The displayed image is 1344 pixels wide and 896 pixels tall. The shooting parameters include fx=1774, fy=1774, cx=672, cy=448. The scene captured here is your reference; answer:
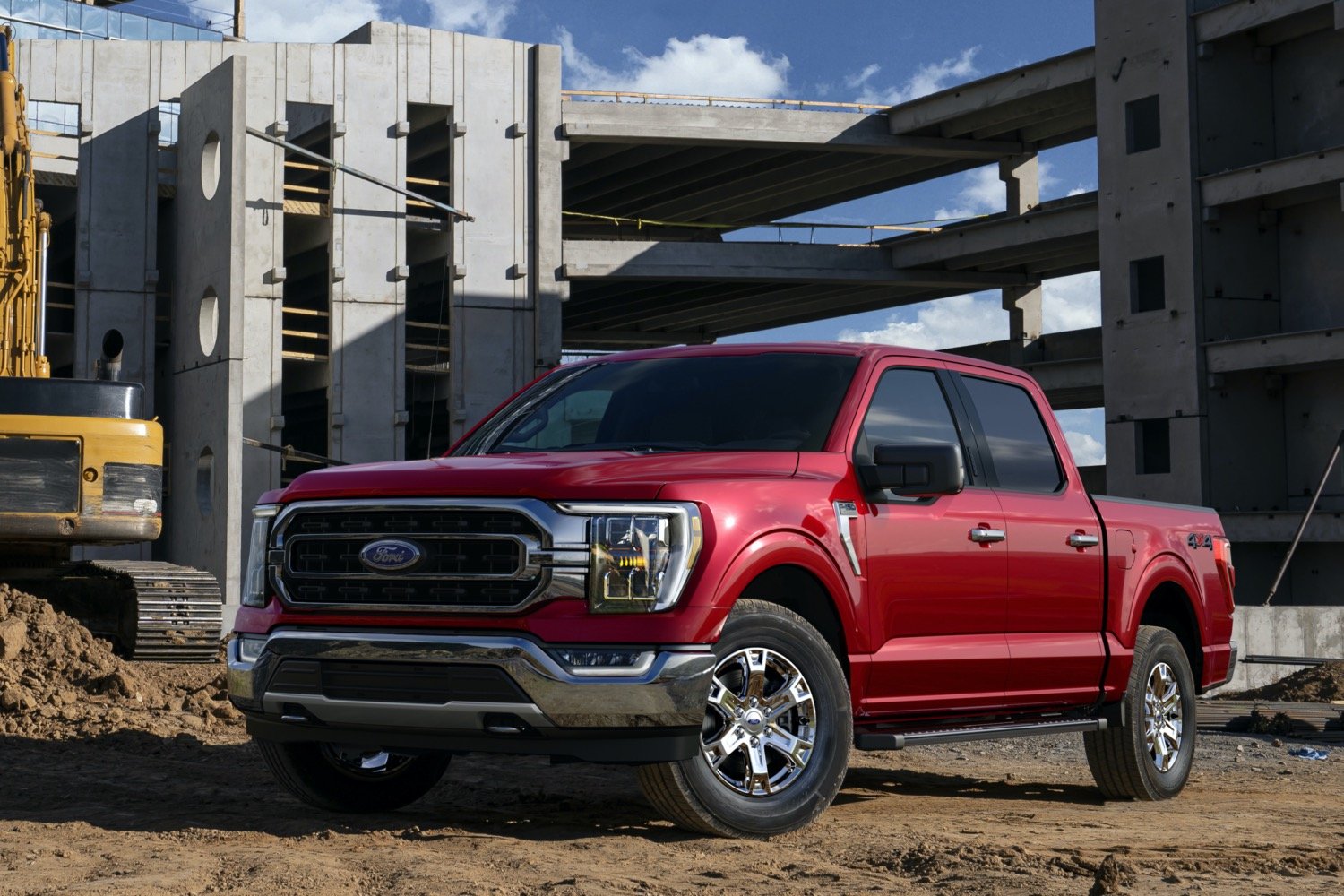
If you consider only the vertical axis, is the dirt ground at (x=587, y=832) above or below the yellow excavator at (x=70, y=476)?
below

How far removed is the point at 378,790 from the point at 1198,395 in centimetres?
2815

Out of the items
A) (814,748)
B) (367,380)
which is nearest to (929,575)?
(814,748)

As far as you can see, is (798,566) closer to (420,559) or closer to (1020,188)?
(420,559)

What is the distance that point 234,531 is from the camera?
32375mm

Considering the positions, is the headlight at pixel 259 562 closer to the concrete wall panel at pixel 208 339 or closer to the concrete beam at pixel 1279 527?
the concrete wall panel at pixel 208 339

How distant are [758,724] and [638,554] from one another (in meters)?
0.89

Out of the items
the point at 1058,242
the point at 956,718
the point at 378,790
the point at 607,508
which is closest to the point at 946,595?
the point at 956,718

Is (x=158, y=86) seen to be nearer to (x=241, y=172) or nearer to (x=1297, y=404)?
(x=241, y=172)

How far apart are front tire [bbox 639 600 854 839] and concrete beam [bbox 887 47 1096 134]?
103ft

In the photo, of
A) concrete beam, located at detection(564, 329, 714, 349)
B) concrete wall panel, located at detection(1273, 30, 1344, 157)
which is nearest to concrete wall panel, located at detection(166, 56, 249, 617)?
concrete beam, located at detection(564, 329, 714, 349)

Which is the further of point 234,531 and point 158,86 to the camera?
point 158,86

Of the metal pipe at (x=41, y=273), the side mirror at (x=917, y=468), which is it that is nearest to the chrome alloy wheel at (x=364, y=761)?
the side mirror at (x=917, y=468)

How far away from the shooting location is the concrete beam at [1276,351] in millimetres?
31500

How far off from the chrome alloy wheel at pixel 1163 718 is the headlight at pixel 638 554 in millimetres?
3780
